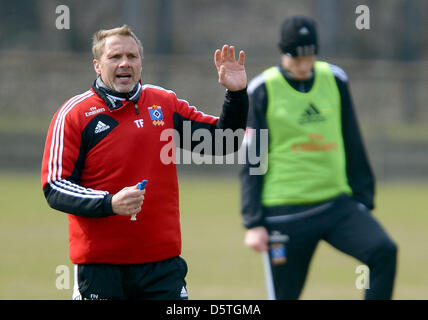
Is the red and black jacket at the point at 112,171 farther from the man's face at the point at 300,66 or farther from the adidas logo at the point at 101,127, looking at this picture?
the man's face at the point at 300,66

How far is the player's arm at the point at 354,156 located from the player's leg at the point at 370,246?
0.62 feet

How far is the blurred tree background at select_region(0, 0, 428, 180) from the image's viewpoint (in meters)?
24.3

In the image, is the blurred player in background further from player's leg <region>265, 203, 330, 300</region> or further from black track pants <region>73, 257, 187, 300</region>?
black track pants <region>73, 257, 187, 300</region>

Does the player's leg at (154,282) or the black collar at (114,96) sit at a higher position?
the black collar at (114,96)

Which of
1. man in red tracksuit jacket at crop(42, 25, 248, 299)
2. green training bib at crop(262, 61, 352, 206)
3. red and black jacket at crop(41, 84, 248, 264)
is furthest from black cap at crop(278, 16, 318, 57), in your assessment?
red and black jacket at crop(41, 84, 248, 264)

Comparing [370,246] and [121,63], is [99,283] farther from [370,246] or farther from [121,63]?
[370,246]

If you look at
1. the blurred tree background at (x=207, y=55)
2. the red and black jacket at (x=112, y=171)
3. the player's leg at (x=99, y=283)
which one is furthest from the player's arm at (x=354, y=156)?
the blurred tree background at (x=207, y=55)

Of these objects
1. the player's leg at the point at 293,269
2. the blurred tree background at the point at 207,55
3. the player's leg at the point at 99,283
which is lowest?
the player's leg at the point at 293,269

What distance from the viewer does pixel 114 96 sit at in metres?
5.28

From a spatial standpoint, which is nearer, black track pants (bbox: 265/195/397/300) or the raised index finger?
the raised index finger

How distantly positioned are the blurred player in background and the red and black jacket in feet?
5.71

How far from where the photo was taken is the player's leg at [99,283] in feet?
16.8
